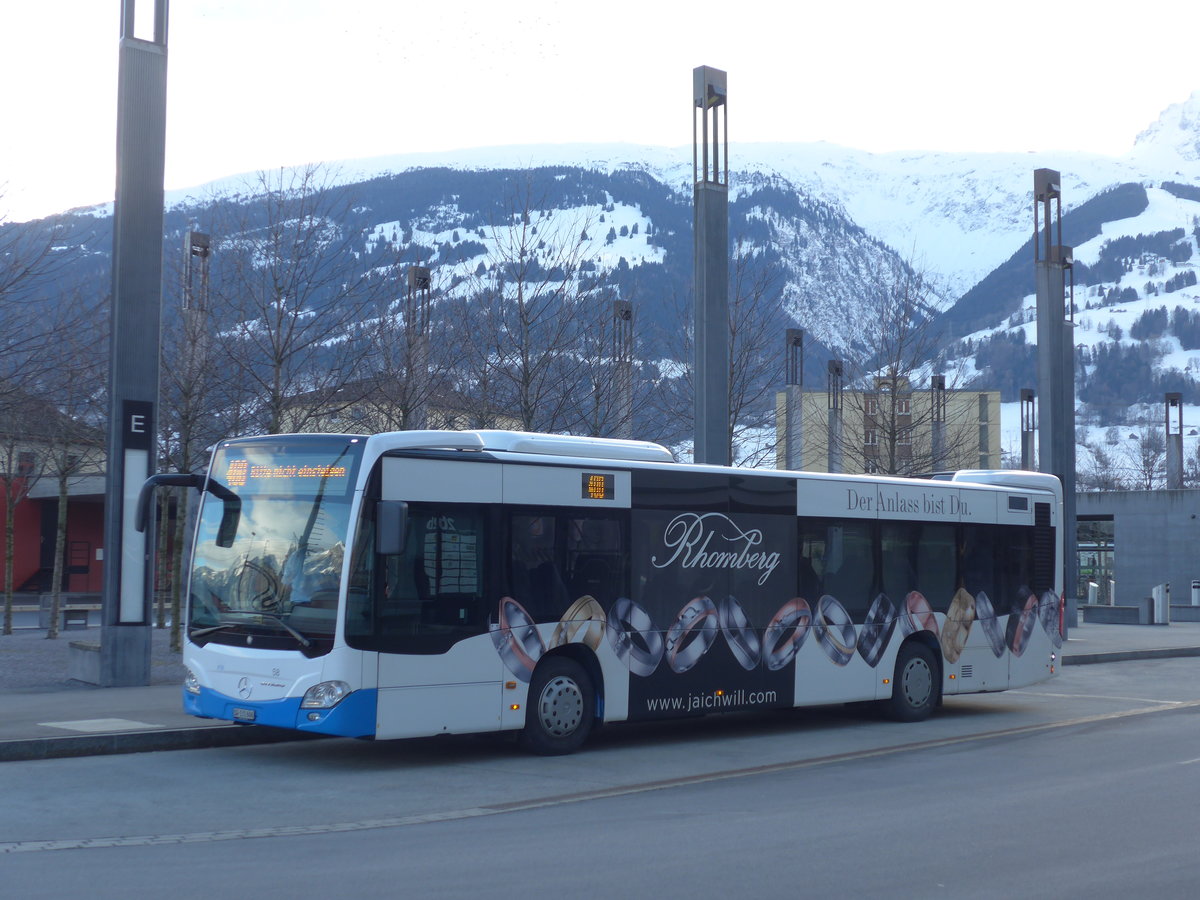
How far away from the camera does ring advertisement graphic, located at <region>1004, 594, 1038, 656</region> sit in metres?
17.6

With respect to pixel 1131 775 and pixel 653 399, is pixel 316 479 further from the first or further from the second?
pixel 653 399

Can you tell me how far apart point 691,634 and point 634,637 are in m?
0.82

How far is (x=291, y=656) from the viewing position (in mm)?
11453

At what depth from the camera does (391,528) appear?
439 inches

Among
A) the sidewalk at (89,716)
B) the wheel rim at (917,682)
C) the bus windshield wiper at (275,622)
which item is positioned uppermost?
the bus windshield wiper at (275,622)

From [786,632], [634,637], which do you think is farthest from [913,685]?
[634,637]

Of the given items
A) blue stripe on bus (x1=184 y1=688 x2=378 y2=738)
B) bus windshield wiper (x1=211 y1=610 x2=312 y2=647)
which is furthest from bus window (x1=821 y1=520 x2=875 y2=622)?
bus windshield wiper (x1=211 y1=610 x2=312 y2=647)

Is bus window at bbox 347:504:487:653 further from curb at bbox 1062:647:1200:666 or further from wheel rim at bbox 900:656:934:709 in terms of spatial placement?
curb at bbox 1062:647:1200:666

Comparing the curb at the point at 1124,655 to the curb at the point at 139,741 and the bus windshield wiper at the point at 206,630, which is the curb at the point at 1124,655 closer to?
the curb at the point at 139,741

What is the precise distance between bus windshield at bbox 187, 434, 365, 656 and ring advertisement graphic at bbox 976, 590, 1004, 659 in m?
9.01

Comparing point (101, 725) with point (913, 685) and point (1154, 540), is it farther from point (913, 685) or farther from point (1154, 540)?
point (1154, 540)

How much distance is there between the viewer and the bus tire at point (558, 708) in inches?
494

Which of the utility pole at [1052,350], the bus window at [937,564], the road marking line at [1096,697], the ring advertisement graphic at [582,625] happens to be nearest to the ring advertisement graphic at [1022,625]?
the bus window at [937,564]

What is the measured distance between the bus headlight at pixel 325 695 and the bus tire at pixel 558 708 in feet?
6.36
